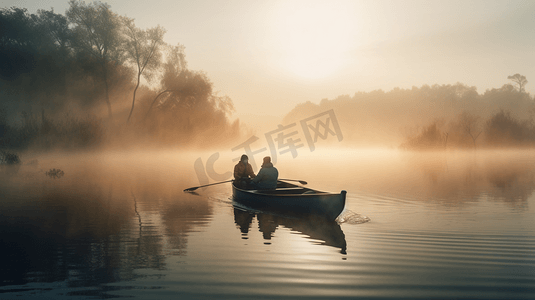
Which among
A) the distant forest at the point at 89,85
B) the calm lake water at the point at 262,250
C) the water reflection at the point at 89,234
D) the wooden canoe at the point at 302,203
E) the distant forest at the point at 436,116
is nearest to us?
the calm lake water at the point at 262,250

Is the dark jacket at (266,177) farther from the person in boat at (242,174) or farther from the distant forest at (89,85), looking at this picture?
the distant forest at (89,85)

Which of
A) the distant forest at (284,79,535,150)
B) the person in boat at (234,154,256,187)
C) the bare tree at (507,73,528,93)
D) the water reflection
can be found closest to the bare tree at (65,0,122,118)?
the water reflection

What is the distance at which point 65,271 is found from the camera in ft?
20.6

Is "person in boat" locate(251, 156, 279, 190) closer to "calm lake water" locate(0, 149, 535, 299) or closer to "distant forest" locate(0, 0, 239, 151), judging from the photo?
"calm lake water" locate(0, 149, 535, 299)

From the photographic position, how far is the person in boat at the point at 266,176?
13016mm

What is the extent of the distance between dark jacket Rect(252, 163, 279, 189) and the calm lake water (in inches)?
51.8

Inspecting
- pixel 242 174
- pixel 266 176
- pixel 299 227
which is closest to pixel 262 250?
pixel 299 227

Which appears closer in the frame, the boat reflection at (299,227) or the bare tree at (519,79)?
the boat reflection at (299,227)

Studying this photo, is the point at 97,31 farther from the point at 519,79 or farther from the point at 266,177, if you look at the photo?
the point at 519,79

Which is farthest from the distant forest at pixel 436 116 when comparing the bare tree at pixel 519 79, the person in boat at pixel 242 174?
the person in boat at pixel 242 174

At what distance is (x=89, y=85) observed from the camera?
43.1 metres

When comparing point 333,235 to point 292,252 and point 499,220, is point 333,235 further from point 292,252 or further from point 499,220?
point 499,220

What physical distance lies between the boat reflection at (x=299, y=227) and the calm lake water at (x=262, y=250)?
28 millimetres

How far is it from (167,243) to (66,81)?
131ft
